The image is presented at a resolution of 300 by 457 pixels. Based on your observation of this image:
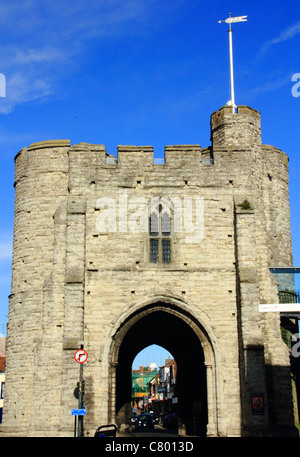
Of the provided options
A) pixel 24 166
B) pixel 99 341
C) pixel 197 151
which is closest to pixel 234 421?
pixel 99 341

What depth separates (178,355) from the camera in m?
25.5

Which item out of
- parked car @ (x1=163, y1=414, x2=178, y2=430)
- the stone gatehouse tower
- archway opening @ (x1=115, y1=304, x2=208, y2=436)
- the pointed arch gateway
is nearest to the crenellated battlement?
the stone gatehouse tower

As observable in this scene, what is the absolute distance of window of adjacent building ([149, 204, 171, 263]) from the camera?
2033cm

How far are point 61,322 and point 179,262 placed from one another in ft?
14.9

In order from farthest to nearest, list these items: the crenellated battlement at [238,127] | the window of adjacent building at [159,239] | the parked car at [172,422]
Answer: the parked car at [172,422] → the crenellated battlement at [238,127] → the window of adjacent building at [159,239]

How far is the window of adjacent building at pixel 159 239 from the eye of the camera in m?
20.3

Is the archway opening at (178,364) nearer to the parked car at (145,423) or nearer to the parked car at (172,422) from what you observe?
the parked car at (172,422)

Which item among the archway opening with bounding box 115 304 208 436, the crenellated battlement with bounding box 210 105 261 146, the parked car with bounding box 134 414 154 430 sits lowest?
the parked car with bounding box 134 414 154 430

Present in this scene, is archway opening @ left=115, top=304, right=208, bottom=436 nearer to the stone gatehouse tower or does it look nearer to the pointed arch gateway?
the pointed arch gateway

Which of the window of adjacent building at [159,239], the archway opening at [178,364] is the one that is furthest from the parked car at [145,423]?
the window of adjacent building at [159,239]

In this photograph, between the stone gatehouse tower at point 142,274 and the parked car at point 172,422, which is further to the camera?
the parked car at point 172,422

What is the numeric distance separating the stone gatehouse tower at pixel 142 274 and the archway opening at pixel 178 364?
25 cm

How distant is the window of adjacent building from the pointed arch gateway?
152cm
